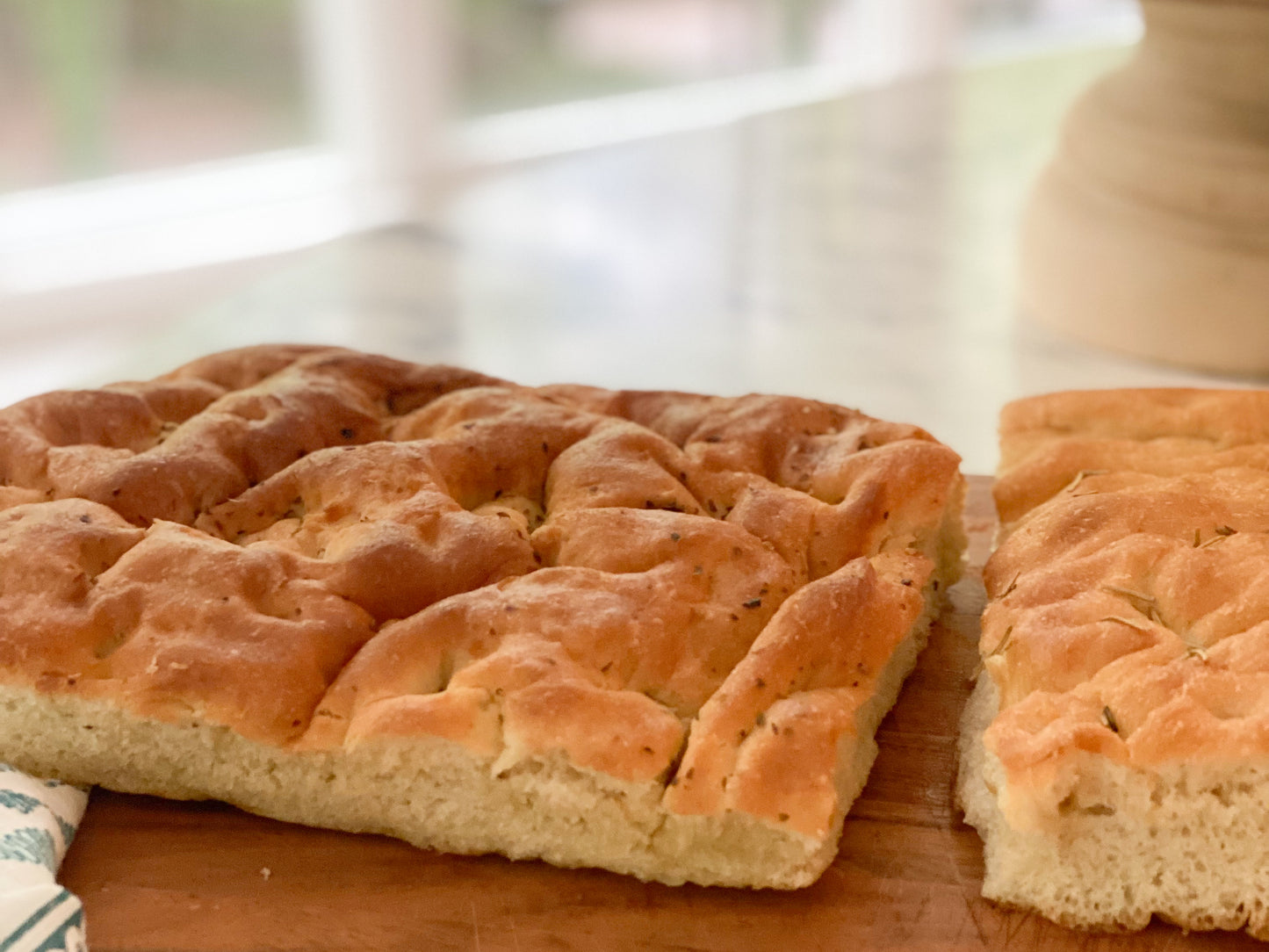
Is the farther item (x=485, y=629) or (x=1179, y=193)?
(x=1179, y=193)

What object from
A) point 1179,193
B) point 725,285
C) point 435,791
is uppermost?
point 1179,193

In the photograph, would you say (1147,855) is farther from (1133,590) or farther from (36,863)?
(36,863)

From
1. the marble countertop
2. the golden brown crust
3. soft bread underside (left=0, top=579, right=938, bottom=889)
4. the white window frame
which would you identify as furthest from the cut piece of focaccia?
the white window frame

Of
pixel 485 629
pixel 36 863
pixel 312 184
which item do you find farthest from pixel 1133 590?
pixel 312 184

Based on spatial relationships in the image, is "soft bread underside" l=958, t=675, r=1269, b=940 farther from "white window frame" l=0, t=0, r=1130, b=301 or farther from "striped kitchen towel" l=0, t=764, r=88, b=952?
"white window frame" l=0, t=0, r=1130, b=301

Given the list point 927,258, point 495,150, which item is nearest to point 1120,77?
point 927,258

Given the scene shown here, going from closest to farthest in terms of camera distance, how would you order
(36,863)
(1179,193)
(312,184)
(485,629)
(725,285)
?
(36,863), (485,629), (1179,193), (725,285), (312,184)

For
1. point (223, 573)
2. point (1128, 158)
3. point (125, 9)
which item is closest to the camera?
point (223, 573)

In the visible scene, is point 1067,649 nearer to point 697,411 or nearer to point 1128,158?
point 697,411
